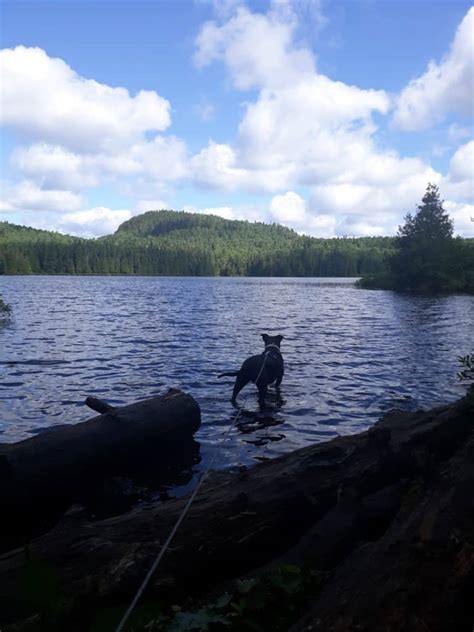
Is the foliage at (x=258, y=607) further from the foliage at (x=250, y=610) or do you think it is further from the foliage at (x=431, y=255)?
the foliage at (x=431, y=255)

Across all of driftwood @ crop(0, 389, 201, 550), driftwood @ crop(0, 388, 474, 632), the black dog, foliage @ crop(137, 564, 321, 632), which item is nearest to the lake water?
the black dog

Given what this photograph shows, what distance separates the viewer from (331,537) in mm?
3930

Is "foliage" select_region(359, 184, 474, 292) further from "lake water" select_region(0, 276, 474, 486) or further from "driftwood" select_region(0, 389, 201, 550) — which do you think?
"driftwood" select_region(0, 389, 201, 550)

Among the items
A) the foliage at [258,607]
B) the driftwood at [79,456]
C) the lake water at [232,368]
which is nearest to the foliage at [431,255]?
the lake water at [232,368]

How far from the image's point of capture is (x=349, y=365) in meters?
15.1

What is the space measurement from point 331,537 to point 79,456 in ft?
12.6

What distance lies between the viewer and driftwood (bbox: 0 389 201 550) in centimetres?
572

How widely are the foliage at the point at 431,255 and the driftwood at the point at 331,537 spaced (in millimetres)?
56269

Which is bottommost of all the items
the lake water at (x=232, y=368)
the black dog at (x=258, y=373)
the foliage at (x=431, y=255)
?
the lake water at (x=232, y=368)

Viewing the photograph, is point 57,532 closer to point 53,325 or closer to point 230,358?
point 230,358

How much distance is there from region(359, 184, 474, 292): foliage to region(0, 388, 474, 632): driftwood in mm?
56269

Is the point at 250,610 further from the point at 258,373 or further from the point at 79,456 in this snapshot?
the point at 258,373

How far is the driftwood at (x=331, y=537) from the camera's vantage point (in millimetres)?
2562

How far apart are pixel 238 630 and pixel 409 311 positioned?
32940 mm
